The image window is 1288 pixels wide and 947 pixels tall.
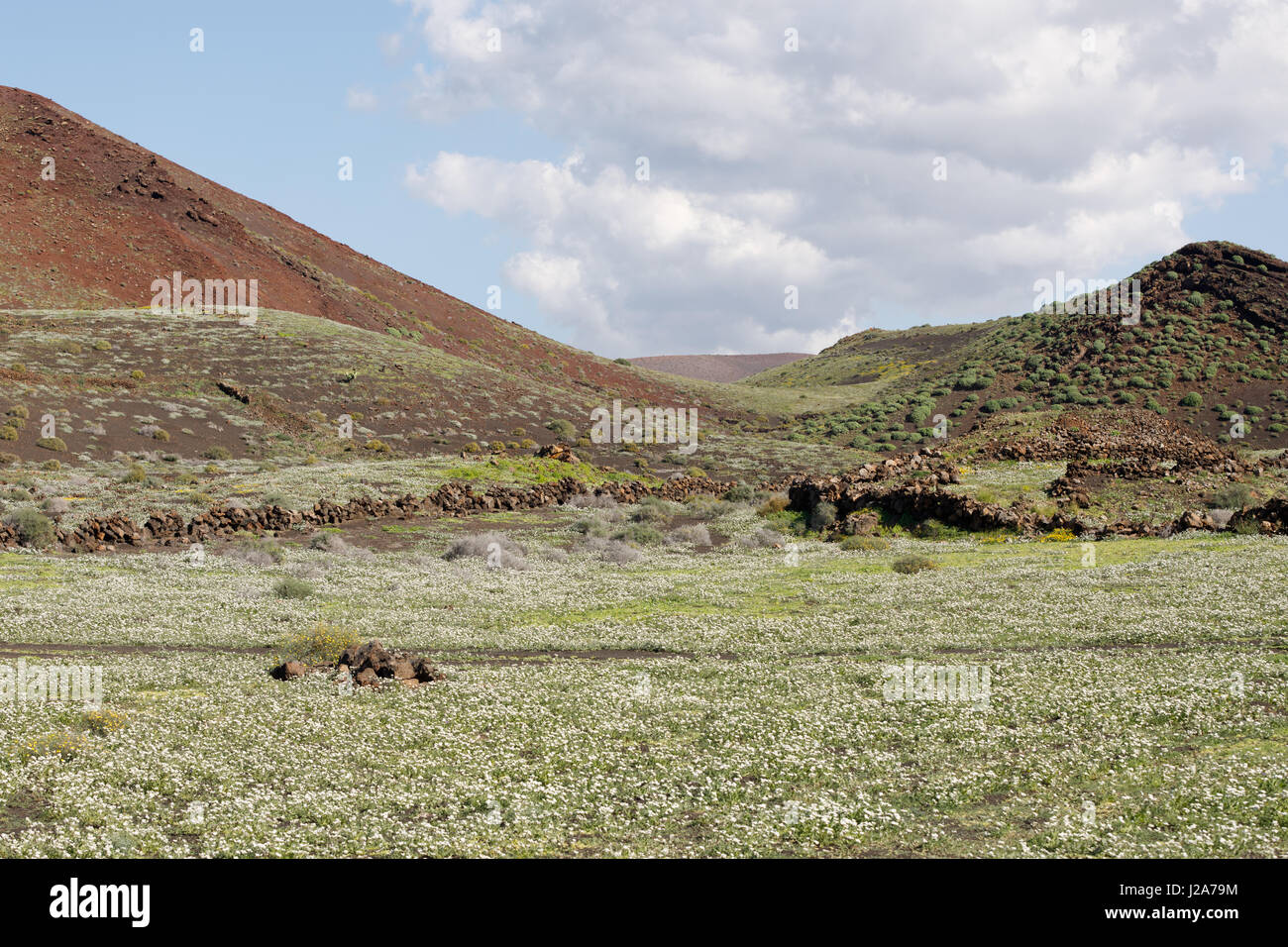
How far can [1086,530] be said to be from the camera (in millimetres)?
39531

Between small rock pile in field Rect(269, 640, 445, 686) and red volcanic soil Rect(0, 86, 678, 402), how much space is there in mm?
91156

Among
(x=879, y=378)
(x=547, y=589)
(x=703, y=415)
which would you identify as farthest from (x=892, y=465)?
(x=879, y=378)

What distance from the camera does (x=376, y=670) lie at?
19641mm

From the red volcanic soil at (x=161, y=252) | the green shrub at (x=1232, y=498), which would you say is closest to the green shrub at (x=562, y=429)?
the red volcanic soil at (x=161, y=252)

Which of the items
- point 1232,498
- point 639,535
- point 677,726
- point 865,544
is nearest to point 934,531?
point 865,544

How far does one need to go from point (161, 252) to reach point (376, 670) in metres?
107

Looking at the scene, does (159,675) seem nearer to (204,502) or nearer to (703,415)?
(204,502)

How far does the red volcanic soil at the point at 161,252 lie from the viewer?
102250 millimetres

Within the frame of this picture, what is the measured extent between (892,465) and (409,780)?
145ft

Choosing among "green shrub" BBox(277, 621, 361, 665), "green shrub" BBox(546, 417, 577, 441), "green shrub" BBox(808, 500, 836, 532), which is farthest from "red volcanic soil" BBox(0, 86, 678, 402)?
"green shrub" BBox(277, 621, 361, 665)

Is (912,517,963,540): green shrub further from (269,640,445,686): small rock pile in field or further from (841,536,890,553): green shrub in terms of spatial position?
(269,640,445,686): small rock pile in field

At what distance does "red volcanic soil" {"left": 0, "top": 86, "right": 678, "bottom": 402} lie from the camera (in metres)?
102

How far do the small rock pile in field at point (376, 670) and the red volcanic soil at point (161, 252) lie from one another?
299 ft

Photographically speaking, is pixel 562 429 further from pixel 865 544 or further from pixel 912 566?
pixel 912 566
